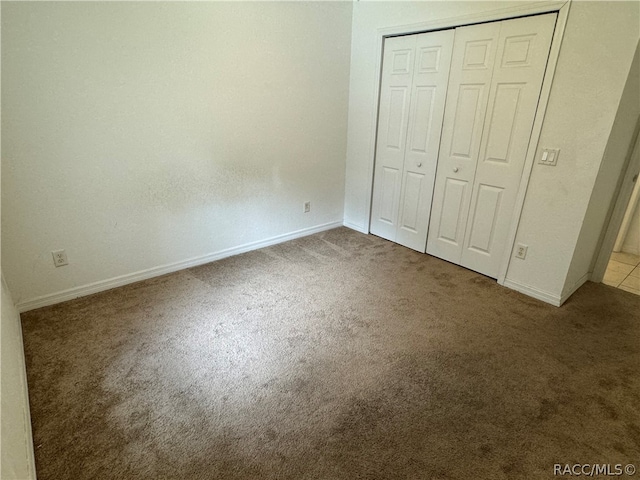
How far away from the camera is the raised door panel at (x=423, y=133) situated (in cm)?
281

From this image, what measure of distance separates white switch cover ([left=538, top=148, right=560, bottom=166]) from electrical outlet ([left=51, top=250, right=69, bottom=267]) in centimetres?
335

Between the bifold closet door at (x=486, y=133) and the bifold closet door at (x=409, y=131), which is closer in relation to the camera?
the bifold closet door at (x=486, y=133)

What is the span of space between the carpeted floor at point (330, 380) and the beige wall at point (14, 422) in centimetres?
9

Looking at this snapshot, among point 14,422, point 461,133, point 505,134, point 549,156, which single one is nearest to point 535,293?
point 549,156

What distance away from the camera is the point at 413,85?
3029 mm

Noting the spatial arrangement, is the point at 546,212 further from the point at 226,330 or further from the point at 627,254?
the point at 226,330

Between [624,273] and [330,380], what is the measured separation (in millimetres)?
3017

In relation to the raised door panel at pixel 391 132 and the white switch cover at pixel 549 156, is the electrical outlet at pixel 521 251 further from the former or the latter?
the raised door panel at pixel 391 132

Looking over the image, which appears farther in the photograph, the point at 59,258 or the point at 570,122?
Answer: the point at 59,258

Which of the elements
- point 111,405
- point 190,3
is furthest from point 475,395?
point 190,3

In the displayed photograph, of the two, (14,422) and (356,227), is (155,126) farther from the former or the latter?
(356,227)

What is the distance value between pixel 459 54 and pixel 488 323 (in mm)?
2020

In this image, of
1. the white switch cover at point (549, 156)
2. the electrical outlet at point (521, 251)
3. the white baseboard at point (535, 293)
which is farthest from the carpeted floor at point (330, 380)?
the white switch cover at point (549, 156)

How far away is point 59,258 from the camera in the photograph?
2377 millimetres
